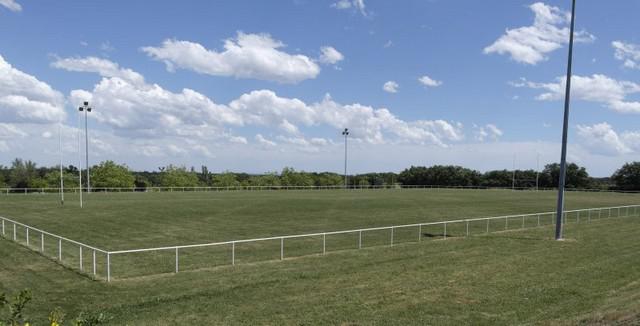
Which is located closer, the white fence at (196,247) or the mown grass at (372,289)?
the mown grass at (372,289)

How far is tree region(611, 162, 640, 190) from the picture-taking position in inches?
4456

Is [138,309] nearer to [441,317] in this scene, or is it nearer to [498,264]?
[441,317]

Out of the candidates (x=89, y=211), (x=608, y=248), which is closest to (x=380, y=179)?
(x=89, y=211)

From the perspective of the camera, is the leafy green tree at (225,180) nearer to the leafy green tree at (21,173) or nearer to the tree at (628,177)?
the leafy green tree at (21,173)

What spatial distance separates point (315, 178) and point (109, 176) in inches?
2049

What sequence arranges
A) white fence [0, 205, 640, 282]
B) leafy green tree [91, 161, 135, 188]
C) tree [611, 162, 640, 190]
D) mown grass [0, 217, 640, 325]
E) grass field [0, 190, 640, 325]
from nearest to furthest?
mown grass [0, 217, 640, 325]
grass field [0, 190, 640, 325]
white fence [0, 205, 640, 282]
leafy green tree [91, 161, 135, 188]
tree [611, 162, 640, 190]

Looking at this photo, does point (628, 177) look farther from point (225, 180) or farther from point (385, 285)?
point (385, 285)

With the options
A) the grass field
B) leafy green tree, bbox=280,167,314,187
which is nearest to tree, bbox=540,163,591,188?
leafy green tree, bbox=280,167,314,187

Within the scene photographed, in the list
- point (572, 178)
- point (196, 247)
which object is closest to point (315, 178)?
point (572, 178)

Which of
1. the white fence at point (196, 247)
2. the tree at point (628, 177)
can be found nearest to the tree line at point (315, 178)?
the tree at point (628, 177)

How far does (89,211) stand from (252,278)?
30274mm

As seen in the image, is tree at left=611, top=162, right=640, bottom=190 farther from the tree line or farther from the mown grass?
the mown grass

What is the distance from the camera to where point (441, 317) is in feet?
35.3

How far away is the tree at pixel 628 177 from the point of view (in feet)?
371
